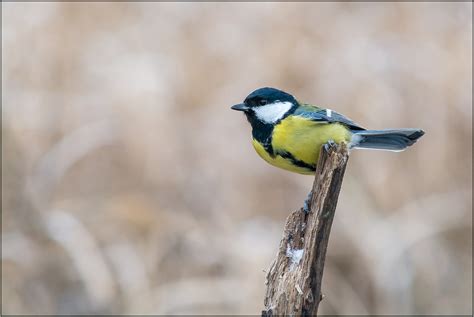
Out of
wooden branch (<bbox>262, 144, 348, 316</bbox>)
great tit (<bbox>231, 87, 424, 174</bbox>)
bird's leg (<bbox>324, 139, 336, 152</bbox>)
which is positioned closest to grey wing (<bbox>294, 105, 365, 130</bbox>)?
great tit (<bbox>231, 87, 424, 174</bbox>)

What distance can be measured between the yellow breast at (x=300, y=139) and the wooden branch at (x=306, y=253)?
8.8 inches

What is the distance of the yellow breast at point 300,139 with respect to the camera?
2.52m

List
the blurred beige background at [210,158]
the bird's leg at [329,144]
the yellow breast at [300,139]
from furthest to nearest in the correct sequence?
1. the blurred beige background at [210,158]
2. the yellow breast at [300,139]
3. the bird's leg at [329,144]

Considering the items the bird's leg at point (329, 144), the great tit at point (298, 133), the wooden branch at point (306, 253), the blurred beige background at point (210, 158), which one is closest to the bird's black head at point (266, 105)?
the great tit at point (298, 133)

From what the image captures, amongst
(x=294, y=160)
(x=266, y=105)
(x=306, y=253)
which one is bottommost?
(x=306, y=253)

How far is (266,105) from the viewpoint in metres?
2.73

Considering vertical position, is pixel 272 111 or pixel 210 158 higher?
→ pixel 210 158

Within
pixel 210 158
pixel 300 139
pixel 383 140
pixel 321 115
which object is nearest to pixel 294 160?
pixel 300 139

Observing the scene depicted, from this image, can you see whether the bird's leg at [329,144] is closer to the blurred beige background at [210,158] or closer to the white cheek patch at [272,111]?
the white cheek patch at [272,111]

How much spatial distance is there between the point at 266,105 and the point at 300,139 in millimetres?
258

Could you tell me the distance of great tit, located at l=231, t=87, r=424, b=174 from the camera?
2535mm

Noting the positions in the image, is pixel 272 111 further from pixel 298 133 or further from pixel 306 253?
pixel 306 253

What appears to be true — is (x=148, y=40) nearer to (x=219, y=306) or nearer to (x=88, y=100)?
(x=88, y=100)

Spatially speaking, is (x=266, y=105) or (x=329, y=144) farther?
(x=266, y=105)
